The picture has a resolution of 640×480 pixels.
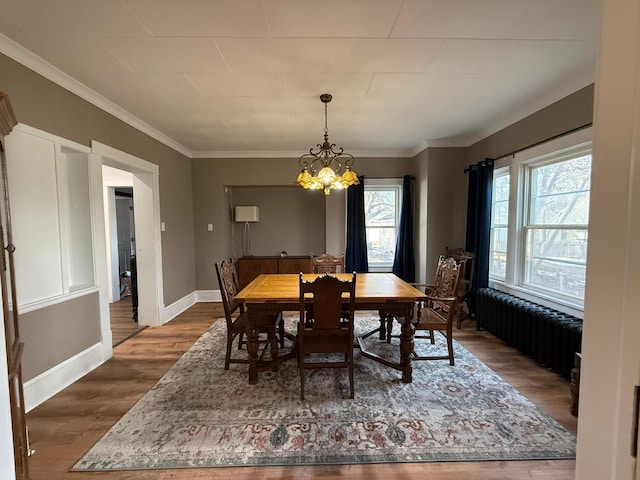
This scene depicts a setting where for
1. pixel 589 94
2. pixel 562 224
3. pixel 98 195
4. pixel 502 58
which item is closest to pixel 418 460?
pixel 562 224

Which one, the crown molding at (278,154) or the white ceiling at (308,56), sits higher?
the white ceiling at (308,56)

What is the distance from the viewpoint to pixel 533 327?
2.84 m

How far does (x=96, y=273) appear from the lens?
2861mm

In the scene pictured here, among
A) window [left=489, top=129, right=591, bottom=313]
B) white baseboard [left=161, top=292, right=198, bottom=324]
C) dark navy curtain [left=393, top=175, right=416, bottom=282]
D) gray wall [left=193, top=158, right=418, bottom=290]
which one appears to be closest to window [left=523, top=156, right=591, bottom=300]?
window [left=489, top=129, right=591, bottom=313]

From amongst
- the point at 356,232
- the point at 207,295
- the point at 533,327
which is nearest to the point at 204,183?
the point at 207,295

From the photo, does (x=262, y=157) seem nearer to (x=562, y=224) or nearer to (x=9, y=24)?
(x=9, y=24)

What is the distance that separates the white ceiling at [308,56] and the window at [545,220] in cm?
57

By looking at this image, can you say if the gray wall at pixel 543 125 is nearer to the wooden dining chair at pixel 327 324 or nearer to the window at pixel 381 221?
the window at pixel 381 221

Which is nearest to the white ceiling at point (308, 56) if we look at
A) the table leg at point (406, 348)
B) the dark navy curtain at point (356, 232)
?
the dark navy curtain at point (356, 232)

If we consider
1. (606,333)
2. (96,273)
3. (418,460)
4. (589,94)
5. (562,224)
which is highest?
(589,94)

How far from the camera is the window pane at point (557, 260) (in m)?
2.71

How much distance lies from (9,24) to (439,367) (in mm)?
4017

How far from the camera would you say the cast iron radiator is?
8.17 ft

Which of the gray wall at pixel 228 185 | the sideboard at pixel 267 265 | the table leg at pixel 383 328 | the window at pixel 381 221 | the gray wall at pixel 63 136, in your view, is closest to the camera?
the gray wall at pixel 63 136
